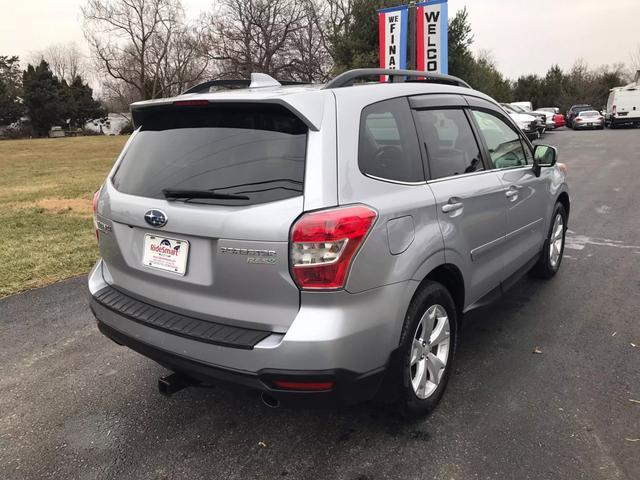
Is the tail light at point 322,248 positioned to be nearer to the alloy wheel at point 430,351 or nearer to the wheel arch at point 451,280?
the wheel arch at point 451,280

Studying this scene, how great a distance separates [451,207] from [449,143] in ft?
1.65

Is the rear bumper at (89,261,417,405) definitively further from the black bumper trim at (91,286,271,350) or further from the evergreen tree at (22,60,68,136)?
the evergreen tree at (22,60,68,136)

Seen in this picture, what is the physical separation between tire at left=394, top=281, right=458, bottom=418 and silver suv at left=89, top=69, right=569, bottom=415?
11 mm

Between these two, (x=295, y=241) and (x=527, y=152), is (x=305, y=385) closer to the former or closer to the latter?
(x=295, y=241)

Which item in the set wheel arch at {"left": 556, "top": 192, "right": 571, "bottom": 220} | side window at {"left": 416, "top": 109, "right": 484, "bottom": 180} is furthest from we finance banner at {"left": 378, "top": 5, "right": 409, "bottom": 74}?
side window at {"left": 416, "top": 109, "right": 484, "bottom": 180}

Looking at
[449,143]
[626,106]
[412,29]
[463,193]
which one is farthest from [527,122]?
[463,193]

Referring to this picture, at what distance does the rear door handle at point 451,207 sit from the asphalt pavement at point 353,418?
828 mm

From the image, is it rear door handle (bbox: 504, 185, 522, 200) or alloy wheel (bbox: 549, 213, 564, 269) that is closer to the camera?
rear door handle (bbox: 504, 185, 522, 200)

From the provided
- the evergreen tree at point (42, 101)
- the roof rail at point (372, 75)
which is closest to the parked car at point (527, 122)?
the roof rail at point (372, 75)

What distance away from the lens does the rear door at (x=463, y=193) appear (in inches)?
109

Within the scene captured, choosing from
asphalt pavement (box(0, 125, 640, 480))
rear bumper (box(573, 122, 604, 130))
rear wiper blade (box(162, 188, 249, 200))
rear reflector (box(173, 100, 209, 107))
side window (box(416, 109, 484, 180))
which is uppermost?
rear reflector (box(173, 100, 209, 107))

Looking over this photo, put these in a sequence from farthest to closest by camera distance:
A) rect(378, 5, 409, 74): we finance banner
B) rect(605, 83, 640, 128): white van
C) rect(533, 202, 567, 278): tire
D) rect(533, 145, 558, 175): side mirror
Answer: rect(605, 83, 640, 128): white van, rect(378, 5, 409, 74): we finance banner, rect(533, 202, 567, 278): tire, rect(533, 145, 558, 175): side mirror

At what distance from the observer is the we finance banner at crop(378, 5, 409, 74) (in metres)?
10.1

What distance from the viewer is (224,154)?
236cm
